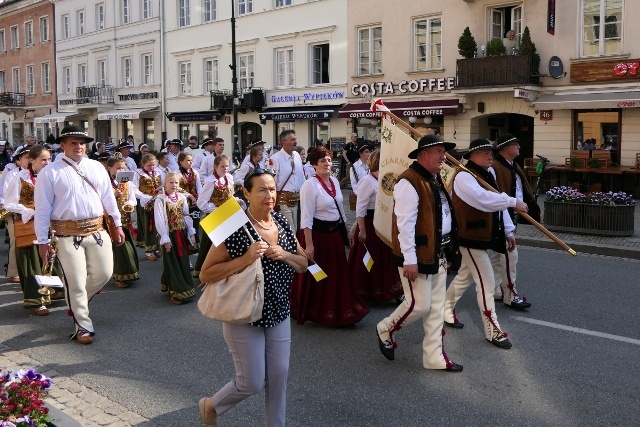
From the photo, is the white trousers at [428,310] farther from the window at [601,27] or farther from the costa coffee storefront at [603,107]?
the window at [601,27]

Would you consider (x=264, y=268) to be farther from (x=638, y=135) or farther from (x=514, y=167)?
(x=638, y=135)

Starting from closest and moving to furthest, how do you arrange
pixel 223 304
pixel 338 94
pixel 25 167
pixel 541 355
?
1. pixel 223 304
2. pixel 541 355
3. pixel 25 167
4. pixel 338 94

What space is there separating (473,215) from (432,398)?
2.02 m

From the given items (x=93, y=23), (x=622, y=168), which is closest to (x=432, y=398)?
(x=622, y=168)

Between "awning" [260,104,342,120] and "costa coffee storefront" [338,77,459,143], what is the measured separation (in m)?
0.89

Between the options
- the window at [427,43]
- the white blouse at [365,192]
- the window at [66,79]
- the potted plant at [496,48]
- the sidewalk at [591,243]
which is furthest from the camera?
the window at [66,79]

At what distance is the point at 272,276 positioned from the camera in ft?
13.3

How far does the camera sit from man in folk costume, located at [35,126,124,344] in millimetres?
6336

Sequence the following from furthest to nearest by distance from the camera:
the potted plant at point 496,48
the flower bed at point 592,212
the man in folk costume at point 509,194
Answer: the potted plant at point 496,48
the flower bed at point 592,212
the man in folk costume at point 509,194

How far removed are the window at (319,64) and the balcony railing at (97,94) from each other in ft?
52.8

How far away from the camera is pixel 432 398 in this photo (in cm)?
502

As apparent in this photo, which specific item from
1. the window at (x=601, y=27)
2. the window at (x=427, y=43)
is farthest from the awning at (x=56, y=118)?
→ the window at (x=601, y=27)

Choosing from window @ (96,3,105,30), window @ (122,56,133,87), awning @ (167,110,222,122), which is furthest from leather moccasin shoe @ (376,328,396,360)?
window @ (96,3,105,30)

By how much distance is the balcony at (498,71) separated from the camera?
20.9 metres
